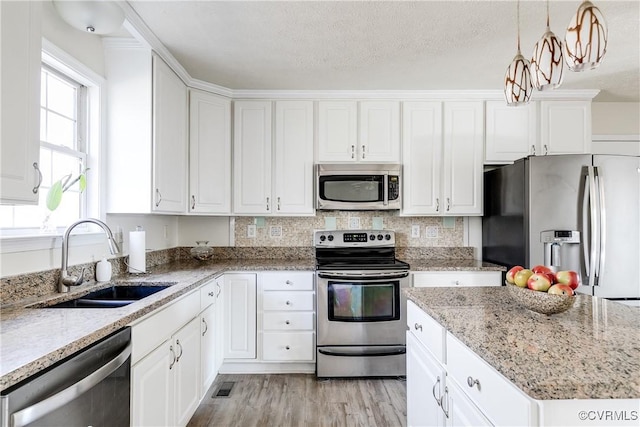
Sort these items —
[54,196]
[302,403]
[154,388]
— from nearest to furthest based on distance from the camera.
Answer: [154,388] → [54,196] → [302,403]

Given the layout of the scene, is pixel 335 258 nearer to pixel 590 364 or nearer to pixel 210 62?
pixel 210 62

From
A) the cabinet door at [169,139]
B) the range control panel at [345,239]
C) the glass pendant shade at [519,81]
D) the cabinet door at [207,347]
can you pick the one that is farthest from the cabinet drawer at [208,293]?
the glass pendant shade at [519,81]

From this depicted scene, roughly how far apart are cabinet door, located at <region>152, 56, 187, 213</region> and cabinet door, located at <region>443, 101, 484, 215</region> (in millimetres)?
2283

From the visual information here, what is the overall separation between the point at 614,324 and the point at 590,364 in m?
0.49

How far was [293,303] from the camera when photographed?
2.92 m

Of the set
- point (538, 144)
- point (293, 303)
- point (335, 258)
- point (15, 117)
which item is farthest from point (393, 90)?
point (15, 117)

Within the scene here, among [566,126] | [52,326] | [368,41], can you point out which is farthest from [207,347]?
[566,126]

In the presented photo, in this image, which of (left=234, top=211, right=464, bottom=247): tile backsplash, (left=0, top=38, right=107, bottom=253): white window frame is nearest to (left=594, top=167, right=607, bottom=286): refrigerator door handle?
(left=234, top=211, right=464, bottom=247): tile backsplash

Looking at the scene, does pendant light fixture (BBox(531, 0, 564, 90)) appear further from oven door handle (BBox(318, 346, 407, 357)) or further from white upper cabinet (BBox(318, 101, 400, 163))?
oven door handle (BBox(318, 346, 407, 357))

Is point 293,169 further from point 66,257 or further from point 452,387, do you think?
point 452,387

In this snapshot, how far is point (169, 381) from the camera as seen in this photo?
1.80 metres

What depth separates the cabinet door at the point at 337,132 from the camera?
321 centimetres

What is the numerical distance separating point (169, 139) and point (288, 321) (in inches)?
67.0

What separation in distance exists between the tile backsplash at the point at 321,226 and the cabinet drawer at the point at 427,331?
1.73m
